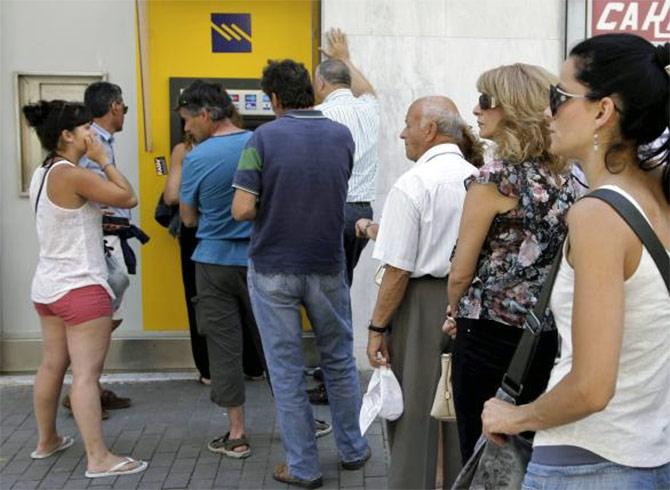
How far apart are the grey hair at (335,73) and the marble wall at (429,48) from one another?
2.11 ft

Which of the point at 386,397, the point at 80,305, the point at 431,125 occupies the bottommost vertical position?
the point at 386,397

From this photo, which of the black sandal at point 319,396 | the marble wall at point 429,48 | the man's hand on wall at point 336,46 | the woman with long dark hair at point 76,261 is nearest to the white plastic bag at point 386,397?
the woman with long dark hair at point 76,261

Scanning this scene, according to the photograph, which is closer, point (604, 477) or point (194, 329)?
point (604, 477)

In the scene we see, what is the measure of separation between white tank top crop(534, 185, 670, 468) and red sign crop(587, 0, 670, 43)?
4.49 meters

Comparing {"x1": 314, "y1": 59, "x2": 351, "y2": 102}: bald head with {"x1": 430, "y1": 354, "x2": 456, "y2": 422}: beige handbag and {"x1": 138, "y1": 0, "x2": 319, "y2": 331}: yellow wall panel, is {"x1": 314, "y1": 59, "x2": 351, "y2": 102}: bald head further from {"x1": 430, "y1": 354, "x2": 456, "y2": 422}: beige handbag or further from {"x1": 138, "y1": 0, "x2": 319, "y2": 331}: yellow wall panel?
{"x1": 430, "y1": 354, "x2": 456, "y2": 422}: beige handbag

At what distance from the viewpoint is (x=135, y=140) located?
19.9 ft

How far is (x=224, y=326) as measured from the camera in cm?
455

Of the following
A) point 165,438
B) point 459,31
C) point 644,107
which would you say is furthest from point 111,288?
point 644,107

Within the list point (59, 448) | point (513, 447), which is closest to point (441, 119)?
point (513, 447)

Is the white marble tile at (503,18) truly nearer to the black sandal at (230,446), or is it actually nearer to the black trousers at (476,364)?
the black sandal at (230,446)

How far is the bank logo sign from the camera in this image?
5984mm

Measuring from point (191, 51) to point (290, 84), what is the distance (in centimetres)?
207

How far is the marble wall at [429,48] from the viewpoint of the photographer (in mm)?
5793

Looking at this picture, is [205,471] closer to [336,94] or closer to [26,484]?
[26,484]
